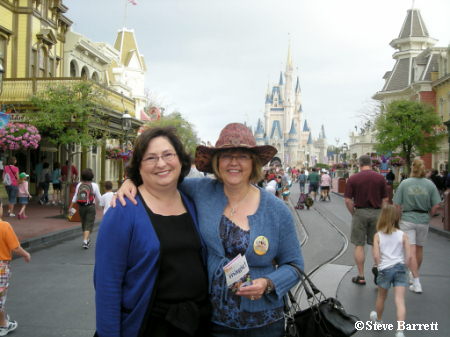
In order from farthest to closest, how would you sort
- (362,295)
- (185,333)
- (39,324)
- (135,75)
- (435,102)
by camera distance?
(135,75) → (435,102) → (362,295) → (39,324) → (185,333)

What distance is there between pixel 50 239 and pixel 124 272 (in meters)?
9.60

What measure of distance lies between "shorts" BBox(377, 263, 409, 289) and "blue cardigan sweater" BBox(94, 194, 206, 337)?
3.43 metres

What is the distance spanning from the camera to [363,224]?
6883 mm

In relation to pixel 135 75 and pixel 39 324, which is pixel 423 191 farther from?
pixel 135 75

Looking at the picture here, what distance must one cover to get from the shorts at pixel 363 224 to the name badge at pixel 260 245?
4634 mm

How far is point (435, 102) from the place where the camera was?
32.9m

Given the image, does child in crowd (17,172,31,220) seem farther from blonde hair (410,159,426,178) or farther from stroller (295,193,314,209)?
blonde hair (410,159,426,178)

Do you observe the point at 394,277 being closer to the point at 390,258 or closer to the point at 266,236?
the point at 390,258

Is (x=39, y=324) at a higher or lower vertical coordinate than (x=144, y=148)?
lower

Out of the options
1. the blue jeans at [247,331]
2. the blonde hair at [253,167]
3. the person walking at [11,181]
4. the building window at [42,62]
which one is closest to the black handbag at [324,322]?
the blue jeans at [247,331]

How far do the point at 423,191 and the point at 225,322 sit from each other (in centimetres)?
500

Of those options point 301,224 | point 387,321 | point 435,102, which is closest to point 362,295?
point 387,321

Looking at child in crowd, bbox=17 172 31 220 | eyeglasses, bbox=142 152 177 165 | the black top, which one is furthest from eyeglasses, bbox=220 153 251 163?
child in crowd, bbox=17 172 31 220

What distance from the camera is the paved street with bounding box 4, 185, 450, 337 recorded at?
5.17 metres
